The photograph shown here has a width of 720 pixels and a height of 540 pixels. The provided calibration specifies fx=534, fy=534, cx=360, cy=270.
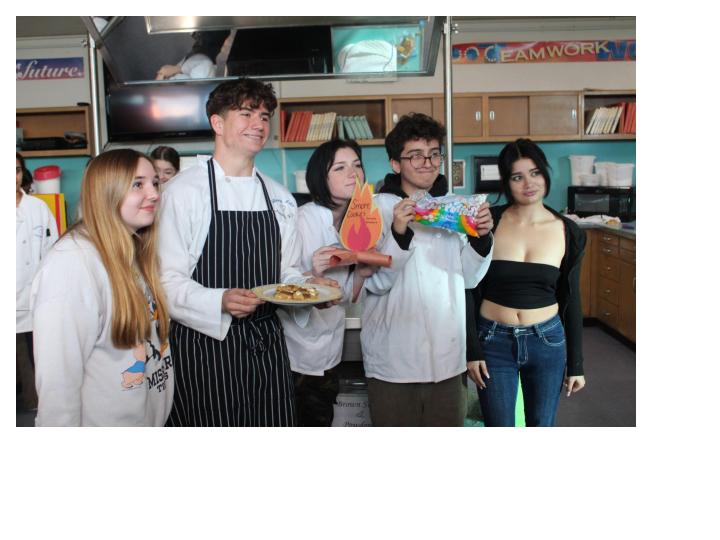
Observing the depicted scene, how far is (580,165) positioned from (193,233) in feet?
16.9

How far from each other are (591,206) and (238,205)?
491cm

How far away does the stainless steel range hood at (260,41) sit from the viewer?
2.01m

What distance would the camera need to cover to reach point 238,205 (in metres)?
1.70

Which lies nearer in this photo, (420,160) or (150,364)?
(150,364)

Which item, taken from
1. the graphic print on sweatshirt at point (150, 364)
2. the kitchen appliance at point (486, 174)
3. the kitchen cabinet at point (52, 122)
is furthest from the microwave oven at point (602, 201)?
the kitchen cabinet at point (52, 122)

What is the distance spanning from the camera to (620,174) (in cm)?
549

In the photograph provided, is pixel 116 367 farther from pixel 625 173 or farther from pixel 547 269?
pixel 625 173

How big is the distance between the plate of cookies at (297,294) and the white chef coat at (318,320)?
0.87 ft

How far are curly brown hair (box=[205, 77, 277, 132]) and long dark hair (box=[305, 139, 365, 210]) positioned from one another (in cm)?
36

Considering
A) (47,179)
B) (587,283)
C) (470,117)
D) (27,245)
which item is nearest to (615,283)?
(587,283)

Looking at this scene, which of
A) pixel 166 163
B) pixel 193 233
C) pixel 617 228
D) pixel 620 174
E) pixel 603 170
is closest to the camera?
pixel 193 233

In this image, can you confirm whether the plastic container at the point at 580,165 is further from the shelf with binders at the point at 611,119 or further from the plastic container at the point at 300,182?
the plastic container at the point at 300,182

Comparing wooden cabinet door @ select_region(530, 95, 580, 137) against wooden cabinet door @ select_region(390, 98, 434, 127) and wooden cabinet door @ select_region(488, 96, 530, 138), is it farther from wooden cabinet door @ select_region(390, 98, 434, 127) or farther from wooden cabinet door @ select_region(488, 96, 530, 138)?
wooden cabinet door @ select_region(390, 98, 434, 127)

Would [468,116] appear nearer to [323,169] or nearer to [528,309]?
[323,169]
